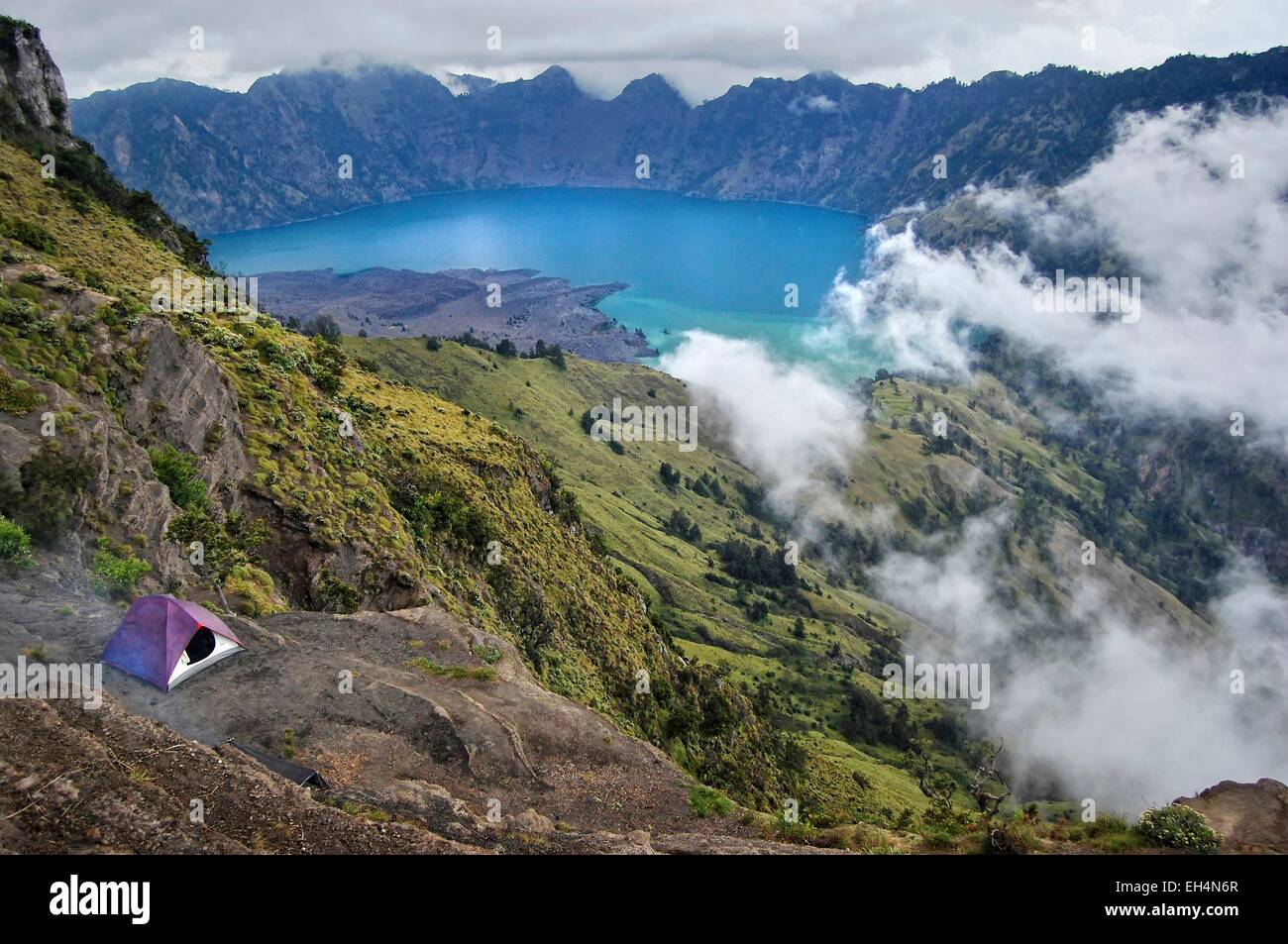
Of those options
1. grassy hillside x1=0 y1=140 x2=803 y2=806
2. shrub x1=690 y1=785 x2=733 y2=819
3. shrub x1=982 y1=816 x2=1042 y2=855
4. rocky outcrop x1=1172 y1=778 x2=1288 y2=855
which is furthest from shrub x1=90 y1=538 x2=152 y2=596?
rocky outcrop x1=1172 y1=778 x2=1288 y2=855

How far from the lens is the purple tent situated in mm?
26250

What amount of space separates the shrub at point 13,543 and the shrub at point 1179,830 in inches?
1481

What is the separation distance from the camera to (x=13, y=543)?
28.7 m

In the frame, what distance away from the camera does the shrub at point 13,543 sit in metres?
28.5

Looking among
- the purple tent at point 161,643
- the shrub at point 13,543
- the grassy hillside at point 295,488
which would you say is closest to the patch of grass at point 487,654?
the grassy hillside at point 295,488

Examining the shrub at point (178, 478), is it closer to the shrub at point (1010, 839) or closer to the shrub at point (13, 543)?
the shrub at point (13, 543)

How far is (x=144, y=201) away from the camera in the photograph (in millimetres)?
83562

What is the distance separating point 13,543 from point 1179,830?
3876 centimetres

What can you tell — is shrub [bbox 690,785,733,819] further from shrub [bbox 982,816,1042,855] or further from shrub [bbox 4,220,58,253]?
shrub [bbox 4,220,58,253]

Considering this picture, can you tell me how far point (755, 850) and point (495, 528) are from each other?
158ft

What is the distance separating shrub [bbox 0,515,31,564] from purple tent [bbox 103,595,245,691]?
4.98m
